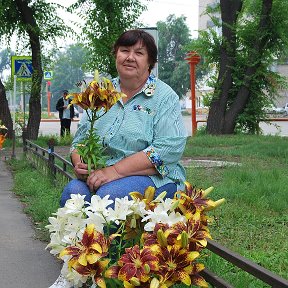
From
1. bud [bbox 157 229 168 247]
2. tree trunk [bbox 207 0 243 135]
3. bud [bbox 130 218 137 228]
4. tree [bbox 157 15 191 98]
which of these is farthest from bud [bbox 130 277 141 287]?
tree [bbox 157 15 191 98]

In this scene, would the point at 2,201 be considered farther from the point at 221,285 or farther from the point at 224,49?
the point at 224,49

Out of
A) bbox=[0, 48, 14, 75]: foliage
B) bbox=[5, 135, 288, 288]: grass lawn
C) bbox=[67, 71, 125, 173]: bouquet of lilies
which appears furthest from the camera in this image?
bbox=[0, 48, 14, 75]: foliage

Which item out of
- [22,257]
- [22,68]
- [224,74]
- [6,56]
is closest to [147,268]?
[22,257]

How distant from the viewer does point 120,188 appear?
3947 millimetres

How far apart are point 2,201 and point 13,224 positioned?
1930 mm

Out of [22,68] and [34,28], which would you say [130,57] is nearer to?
[22,68]

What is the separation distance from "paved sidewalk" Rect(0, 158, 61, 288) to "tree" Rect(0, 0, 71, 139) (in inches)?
495

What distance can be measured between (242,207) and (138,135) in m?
3.75

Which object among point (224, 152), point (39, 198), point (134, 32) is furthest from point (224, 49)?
point (134, 32)

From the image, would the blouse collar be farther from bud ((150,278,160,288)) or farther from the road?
the road

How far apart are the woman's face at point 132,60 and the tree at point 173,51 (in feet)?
245

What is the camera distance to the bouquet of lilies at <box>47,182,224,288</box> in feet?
11.1

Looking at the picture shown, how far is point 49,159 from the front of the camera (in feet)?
34.6

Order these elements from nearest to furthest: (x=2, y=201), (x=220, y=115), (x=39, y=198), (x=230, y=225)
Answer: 1. (x=230, y=225)
2. (x=39, y=198)
3. (x=2, y=201)
4. (x=220, y=115)
